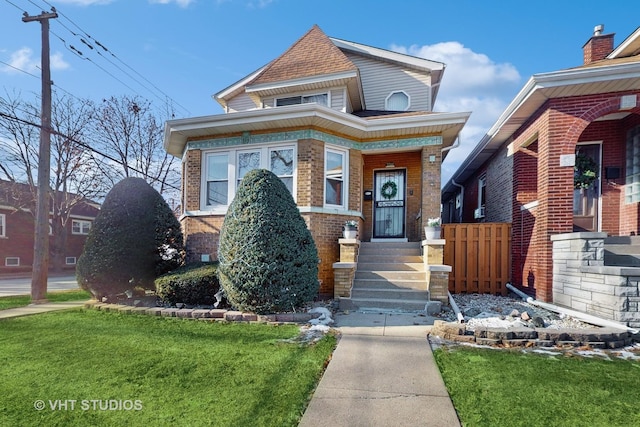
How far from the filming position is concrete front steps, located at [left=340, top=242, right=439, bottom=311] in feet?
19.8

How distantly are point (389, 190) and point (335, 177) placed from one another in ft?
7.11

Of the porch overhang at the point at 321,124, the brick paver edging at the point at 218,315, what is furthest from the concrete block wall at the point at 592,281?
the brick paver edging at the point at 218,315

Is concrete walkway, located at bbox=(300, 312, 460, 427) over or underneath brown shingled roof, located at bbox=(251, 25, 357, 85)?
underneath

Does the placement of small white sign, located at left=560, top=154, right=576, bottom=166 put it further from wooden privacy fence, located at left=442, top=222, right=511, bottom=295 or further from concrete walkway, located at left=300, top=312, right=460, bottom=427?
concrete walkway, located at left=300, top=312, right=460, bottom=427

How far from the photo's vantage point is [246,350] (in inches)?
152

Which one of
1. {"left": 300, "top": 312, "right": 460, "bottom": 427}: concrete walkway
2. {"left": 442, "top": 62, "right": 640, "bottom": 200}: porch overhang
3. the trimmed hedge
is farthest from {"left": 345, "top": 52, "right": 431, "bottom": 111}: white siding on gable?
{"left": 300, "top": 312, "right": 460, "bottom": 427}: concrete walkway

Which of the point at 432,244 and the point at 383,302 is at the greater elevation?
the point at 432,244

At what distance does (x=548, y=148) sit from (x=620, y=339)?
3.57m

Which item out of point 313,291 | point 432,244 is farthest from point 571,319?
point 313,291

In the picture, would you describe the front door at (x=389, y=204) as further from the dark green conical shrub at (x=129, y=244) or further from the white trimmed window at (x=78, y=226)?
the white trimmed window at (x=78, y=226)

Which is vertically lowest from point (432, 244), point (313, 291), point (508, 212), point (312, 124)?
point (313, 291)

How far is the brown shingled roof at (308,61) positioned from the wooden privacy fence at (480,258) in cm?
562

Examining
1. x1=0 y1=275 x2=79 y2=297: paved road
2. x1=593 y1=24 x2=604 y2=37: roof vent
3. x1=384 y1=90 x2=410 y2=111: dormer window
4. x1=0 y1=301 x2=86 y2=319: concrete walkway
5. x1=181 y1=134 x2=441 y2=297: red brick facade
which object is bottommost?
x1=0 y1=275 x2=79 y2=297: paved road

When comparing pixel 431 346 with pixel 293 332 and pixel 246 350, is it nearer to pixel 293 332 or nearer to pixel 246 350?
pixel 293 332
